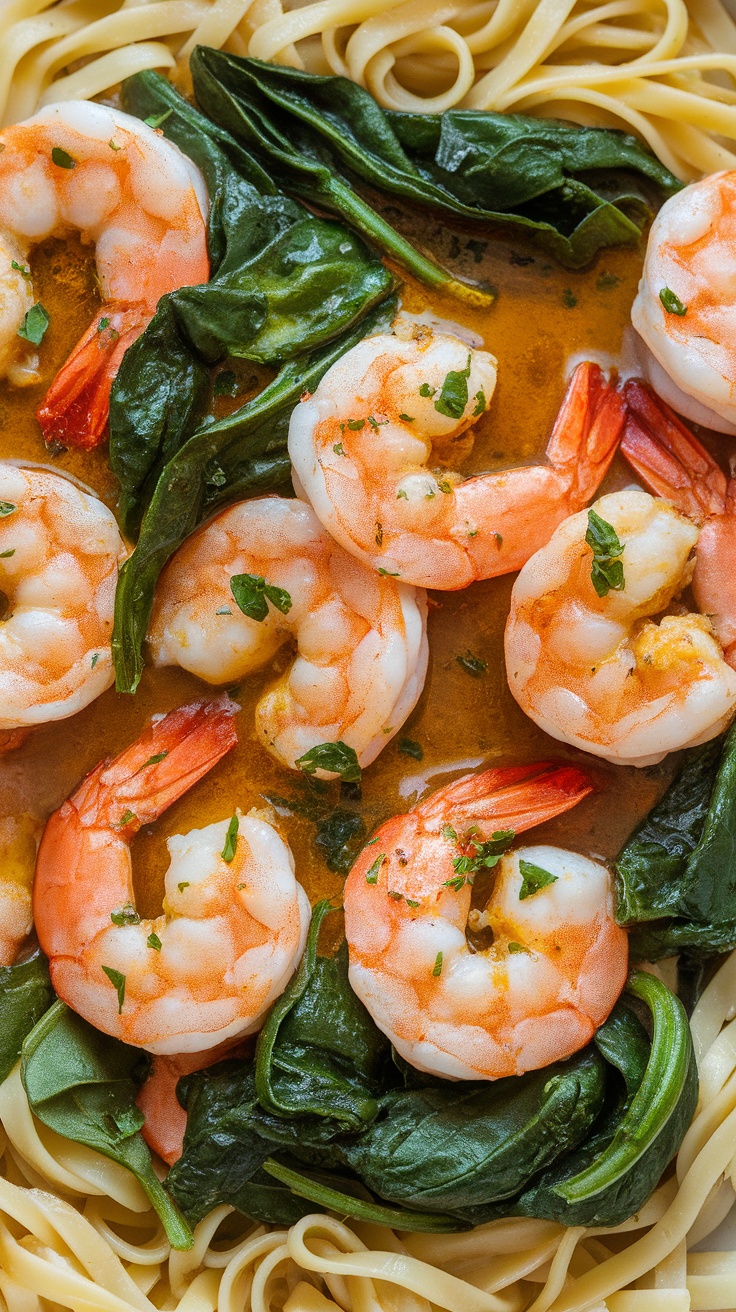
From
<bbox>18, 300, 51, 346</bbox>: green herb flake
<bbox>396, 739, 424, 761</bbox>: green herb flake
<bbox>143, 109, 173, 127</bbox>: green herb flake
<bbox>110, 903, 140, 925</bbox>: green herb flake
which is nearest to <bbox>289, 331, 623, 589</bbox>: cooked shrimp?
<bbox>396, 739, 424, 761</bbox>: green herb flake

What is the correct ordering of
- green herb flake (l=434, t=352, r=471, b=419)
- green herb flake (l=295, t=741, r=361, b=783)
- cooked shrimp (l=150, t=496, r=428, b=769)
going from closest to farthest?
green herb flake (l=434, t=352, r=471, b=419) < cooked shrimp (l=150, t=496, r=428, b=769) < green herb flake (l=295, t=741, r=361, b=783)

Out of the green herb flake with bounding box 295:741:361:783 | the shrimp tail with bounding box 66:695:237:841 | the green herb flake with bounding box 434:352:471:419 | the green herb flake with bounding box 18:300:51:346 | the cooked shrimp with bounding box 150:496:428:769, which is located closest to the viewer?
the green herb flake with bounding box 434:352:471:419

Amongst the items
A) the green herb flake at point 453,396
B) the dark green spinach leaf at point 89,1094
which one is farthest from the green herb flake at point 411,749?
the dark green spinach leaf at point 89,1094

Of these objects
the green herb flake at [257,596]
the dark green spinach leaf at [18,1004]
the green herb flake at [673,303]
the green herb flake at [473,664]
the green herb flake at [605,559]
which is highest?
the green herb flake at [673,303]

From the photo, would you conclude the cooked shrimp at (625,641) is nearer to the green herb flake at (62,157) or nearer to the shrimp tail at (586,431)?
the shrimp tail at (586,431)

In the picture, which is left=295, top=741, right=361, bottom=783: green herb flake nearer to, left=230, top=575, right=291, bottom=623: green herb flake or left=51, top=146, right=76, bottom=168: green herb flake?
left=230, top=575, right=291, bottom=623: green herb flake

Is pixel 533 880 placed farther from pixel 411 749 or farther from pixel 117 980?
pixel 117 980

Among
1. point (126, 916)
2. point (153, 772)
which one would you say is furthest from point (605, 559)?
point (126, 916)
